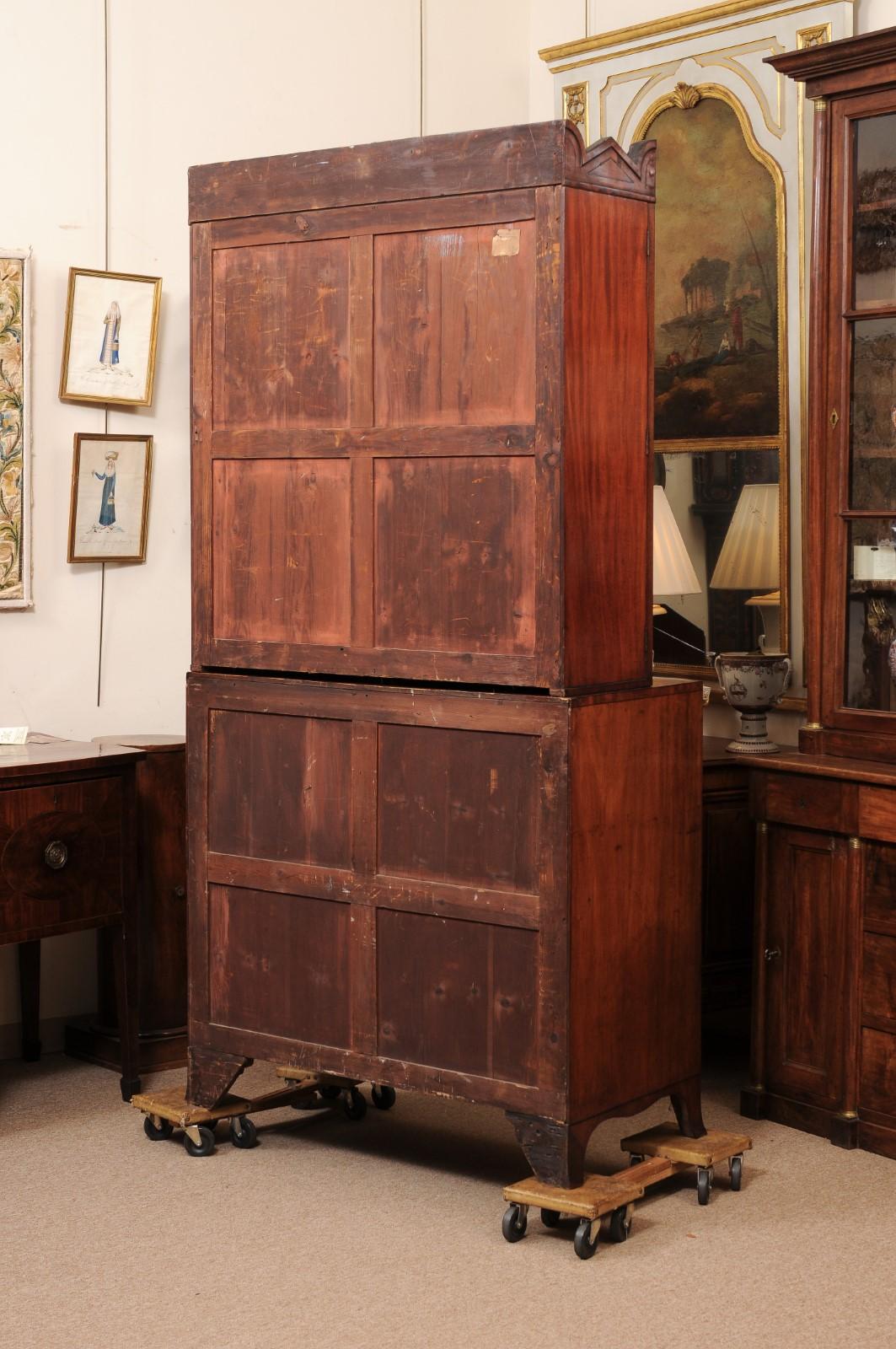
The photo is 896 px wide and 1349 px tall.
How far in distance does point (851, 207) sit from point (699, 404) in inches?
45.1

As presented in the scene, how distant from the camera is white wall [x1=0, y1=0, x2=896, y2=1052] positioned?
4988mm

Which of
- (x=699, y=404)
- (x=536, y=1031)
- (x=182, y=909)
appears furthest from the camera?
(x=699, y=404)

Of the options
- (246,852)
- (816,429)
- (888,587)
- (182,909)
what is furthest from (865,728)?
(182,909)

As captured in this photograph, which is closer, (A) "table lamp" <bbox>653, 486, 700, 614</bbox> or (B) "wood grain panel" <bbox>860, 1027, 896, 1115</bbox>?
(B) "wood grain panel" <bbox>860, 1027, 896, 1115</bbox>

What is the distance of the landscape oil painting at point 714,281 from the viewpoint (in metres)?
5.22

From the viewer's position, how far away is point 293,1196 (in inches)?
155

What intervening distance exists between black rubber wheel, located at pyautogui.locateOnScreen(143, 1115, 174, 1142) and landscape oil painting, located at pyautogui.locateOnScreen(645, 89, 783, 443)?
8.94 feet

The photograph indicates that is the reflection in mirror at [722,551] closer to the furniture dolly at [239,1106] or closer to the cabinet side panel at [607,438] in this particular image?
the cabinet side panel at [607,438]

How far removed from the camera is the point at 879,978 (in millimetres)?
4203

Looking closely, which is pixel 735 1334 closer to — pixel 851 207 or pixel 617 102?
pixel 851 207

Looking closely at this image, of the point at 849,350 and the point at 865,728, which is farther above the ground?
the point at 849,350

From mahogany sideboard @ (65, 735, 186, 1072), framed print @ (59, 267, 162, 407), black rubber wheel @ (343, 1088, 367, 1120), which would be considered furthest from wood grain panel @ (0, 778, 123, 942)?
framed print @ (59, 267, 162, 407)

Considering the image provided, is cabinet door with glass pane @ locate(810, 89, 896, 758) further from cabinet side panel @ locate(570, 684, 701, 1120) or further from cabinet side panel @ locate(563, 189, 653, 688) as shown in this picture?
cabinet side panel @ locate(563, 189, 653, 688)

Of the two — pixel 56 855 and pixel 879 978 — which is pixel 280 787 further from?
pixel 879 978
